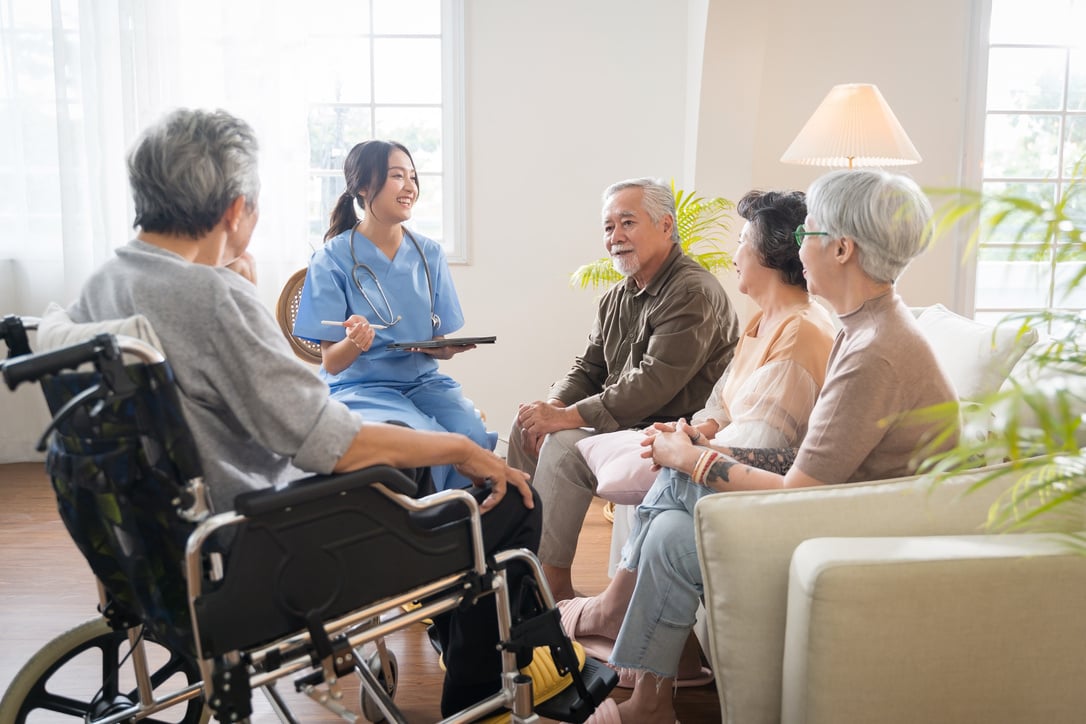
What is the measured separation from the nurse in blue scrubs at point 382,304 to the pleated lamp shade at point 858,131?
161 cm

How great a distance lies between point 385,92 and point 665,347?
8.18 ft

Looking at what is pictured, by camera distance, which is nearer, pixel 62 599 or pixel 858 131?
pixel 62 599

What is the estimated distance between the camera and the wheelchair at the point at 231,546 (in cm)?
121

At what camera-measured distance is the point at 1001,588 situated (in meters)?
1.28

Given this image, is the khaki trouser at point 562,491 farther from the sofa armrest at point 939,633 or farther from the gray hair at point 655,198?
→ the sofa armrest at point 939,633

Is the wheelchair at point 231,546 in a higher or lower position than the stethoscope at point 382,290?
lower

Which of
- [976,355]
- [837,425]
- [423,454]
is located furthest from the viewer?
[976,355]

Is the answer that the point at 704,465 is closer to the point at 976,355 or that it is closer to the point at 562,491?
the point at 976,355

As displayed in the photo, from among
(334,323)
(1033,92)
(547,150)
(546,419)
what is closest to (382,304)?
(334,323)

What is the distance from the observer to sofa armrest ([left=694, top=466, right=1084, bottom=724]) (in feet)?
4.63

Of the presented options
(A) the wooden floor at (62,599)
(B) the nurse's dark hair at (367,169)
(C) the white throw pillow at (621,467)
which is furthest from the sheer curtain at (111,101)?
(C) the white throw pillow at (621,467)

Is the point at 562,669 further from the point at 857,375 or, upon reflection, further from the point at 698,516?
the point at 857,375

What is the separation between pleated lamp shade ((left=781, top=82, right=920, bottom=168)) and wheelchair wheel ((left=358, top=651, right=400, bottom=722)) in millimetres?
2400

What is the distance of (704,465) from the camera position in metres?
1.80
